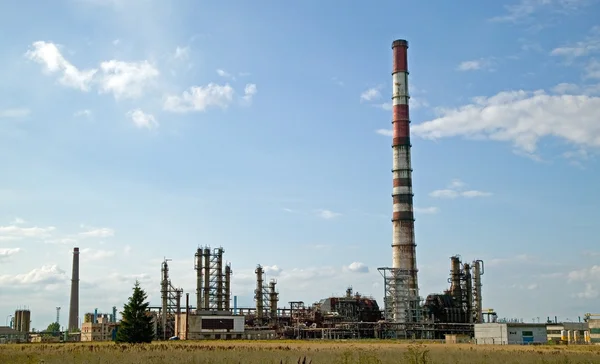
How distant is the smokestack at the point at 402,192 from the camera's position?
9956 cm

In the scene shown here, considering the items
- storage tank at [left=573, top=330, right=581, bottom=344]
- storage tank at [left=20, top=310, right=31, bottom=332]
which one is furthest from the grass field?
storage tank at [left=20, top=310, right=31, bottom=332]

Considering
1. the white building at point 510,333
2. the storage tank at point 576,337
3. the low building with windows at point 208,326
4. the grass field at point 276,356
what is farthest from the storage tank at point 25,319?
the grass field at point 276,356

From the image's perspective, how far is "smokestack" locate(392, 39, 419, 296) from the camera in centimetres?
9956

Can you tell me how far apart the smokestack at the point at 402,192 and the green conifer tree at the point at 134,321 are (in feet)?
183

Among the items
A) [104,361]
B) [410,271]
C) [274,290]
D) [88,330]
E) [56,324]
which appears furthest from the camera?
[56,324]

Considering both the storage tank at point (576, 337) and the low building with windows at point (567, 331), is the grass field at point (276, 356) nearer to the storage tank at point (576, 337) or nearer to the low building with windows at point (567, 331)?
the storage tank at point (576, 337)

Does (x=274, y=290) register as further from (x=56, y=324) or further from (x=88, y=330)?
(x=56, y=324)

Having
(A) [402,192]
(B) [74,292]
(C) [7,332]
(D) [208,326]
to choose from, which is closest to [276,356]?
(A) [402,192]

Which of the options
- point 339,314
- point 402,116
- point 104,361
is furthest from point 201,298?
point 104,361

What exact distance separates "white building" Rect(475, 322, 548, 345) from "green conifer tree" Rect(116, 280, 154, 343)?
4676 centimetres

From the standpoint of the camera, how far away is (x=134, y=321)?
5069 cm

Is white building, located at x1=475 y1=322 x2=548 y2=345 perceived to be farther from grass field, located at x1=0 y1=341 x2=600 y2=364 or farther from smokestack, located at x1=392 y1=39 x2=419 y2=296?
grass field, located at x1=0 y1=341 x2=600 y2=364

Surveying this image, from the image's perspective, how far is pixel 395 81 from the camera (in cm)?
10488

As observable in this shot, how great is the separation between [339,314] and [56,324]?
4183 inches
